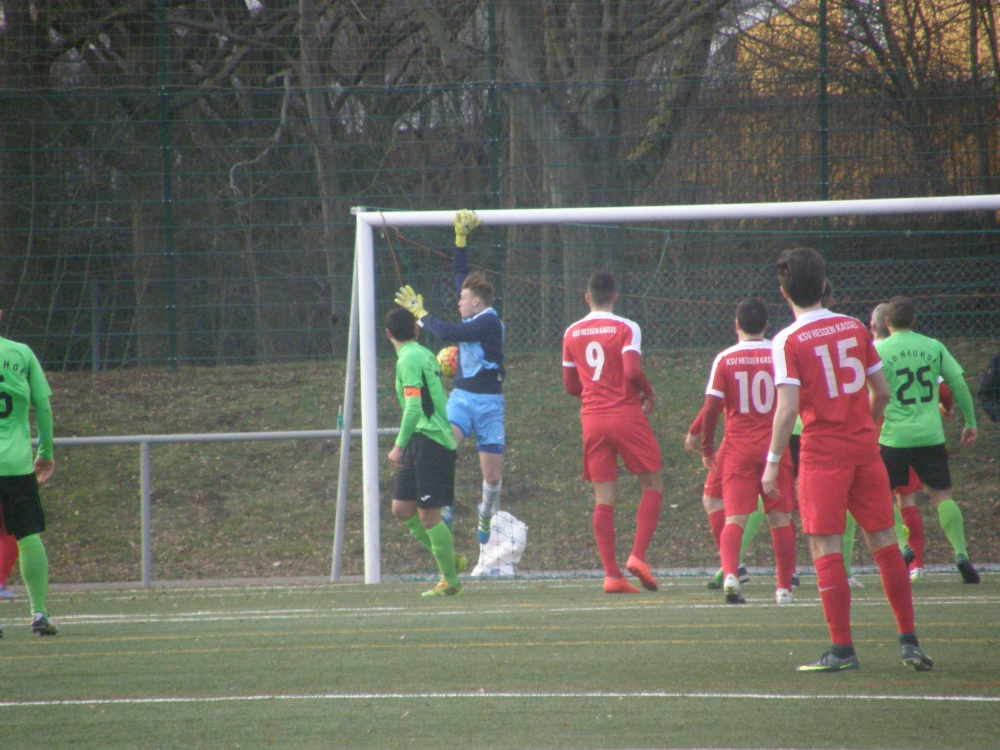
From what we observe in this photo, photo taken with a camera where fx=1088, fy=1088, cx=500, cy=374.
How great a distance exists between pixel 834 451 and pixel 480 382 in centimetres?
474

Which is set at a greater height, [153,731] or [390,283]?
[390,283]

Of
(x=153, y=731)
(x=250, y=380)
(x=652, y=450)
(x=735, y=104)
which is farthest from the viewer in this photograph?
(x=250, y=380)

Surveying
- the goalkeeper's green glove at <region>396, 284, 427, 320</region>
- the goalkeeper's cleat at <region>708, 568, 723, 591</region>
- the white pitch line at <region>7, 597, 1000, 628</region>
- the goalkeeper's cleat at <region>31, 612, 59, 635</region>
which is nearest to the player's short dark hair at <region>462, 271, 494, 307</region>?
the goalkeeper's green glove at <region>396, 284, 427, 320</region>

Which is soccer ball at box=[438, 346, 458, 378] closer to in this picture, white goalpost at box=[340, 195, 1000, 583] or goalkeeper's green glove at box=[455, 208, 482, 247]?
white goalpost at box=[340, 195, 1000, 583]

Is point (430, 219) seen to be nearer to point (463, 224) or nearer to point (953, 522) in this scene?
point (463, 224)

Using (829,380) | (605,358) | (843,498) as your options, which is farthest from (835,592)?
(605,358)

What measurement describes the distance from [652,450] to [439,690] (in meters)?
3.37

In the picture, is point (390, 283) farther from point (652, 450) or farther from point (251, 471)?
point (652, 450)

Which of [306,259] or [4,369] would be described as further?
[306,259]

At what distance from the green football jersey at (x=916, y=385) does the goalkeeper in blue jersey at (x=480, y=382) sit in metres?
2.96

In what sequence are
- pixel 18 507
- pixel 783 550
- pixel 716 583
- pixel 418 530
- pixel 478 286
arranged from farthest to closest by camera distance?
pixel 478 286, pixel 418 530, pixel 716 583, pixel 783 550, pixel 18 507

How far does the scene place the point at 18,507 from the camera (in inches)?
247

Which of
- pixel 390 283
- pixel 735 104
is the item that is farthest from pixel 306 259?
pixel 735 104

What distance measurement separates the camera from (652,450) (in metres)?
7.54
